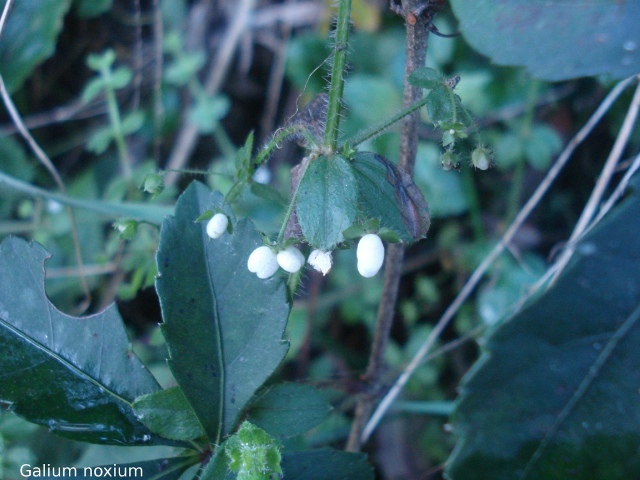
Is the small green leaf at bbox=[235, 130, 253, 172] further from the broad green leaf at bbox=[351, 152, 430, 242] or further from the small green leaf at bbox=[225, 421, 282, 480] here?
the small green leaf at bbox=[225, 421, 282, 480]

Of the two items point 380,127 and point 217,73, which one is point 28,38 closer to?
point 217,73

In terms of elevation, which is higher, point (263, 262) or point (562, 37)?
point (562, 37)

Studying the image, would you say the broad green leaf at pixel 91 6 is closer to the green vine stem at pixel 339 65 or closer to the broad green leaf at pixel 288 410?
the green vine stem at pixel 339 65

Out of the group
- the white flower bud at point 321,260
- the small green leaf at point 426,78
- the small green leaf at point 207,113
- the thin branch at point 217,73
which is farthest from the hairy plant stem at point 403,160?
the thin branch at point 217,73

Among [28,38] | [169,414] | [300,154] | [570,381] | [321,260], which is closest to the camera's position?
[570,381]

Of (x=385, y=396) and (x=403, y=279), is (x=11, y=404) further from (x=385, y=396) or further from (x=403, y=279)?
(x=403, y=279)

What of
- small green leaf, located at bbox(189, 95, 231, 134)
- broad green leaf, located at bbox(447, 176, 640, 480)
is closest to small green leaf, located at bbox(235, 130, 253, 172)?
broad green leaf, located at bbox(447, 176, 640, 480)

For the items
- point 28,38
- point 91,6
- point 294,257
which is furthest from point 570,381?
point 91,6

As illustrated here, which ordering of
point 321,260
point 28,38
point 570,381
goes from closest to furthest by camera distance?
1. point 570,381
2. point 321,260
3. point 28,38
